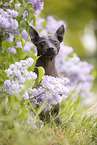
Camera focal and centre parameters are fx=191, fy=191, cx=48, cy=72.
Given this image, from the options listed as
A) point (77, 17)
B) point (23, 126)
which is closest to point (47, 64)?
point (23, 126)

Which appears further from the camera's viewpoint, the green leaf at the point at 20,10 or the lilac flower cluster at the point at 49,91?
the green leaf at the point at 20,10

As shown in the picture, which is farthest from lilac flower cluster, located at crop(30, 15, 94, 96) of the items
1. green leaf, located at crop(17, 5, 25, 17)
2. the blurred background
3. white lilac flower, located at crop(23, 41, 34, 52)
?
the blurred background

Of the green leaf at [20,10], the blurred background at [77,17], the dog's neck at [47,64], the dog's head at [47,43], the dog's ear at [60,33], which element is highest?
the blurred background at [77,17]

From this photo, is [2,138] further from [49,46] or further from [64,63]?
[64,63]

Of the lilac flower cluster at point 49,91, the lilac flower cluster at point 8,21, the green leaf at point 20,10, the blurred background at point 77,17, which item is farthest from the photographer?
the blurred background at point 77,17

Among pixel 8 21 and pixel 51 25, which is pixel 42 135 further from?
pixel 51 25

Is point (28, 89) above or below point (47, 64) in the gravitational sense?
below

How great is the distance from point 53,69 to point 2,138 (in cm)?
101

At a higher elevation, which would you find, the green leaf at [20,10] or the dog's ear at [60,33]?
the green leaf at [20,10]

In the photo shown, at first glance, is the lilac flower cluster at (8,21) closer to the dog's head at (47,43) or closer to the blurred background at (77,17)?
the dog's head at (47,43)

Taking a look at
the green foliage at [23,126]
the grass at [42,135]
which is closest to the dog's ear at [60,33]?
the green foliage at [23,126]

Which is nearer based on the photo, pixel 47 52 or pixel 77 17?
pixel 47 52

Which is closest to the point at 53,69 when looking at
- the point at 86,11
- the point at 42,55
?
the point at 42,55

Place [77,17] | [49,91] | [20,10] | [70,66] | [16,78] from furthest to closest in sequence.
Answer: [77,17] < [70,66] < [20,10] < [49,91] < [16,78]
